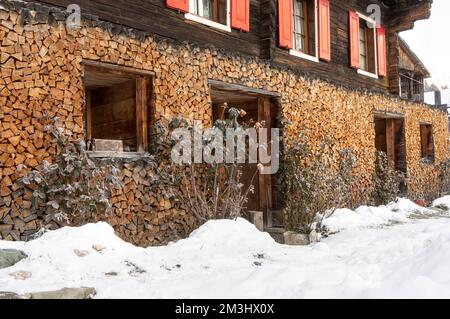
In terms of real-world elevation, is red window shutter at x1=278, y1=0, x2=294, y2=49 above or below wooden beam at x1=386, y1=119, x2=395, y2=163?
above

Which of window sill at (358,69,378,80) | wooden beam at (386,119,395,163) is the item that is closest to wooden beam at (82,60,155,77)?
window sill at (358,69,378,80)

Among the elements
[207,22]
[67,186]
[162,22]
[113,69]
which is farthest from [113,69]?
[207,22]

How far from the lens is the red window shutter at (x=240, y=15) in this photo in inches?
319

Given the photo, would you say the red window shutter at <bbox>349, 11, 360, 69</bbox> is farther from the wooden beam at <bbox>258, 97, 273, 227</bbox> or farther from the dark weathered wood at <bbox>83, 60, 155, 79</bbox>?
the dark weathered wood at <bbox>83, 60, 155, 79</bbox>

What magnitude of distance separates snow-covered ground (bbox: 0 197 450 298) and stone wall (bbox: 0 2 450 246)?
61cm

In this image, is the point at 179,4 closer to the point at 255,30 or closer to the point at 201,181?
the point at 255,30

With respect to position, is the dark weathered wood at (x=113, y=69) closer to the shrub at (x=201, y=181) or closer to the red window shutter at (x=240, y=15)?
the shrub at (x=201, y=181)

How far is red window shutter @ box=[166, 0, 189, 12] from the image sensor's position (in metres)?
7.07

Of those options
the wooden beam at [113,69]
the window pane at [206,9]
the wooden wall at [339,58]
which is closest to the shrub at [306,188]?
the wooden wall at [339,58]

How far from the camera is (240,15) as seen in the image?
8242 mm

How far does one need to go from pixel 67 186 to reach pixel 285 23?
229 inches

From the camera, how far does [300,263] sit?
4941 millimetres
